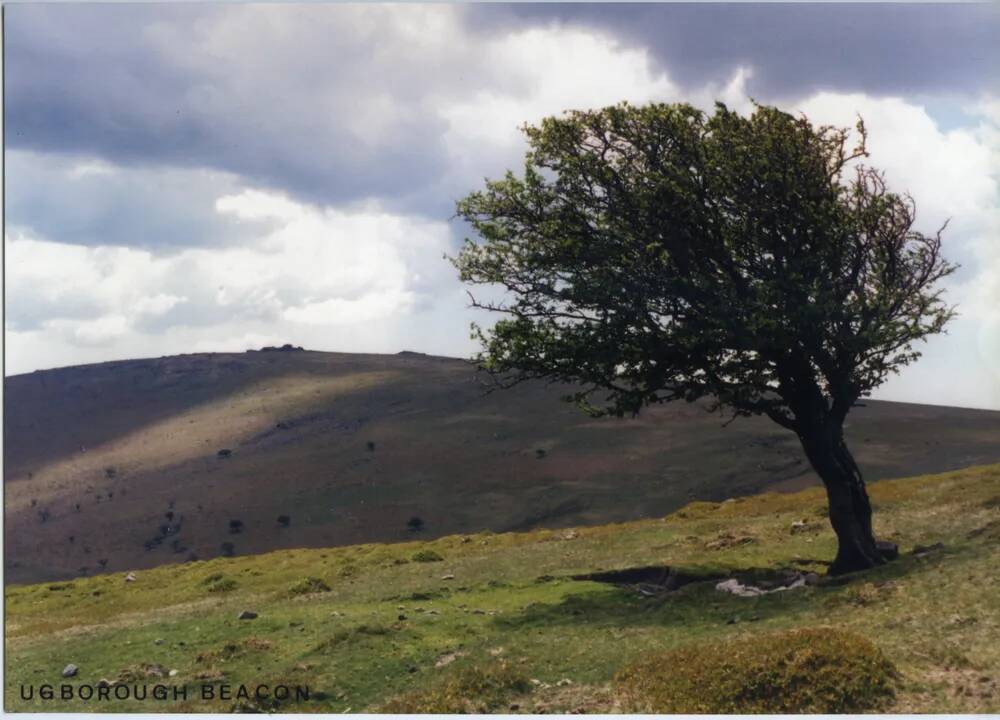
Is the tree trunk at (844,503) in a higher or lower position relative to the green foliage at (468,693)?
higher

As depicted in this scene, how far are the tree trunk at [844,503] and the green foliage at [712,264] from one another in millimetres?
1130

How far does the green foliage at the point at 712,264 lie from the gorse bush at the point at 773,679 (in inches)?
506

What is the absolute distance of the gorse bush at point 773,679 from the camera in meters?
18.9

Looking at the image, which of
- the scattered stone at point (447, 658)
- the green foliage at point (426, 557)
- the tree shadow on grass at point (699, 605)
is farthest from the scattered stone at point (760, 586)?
the green foliage at point (426, 557)

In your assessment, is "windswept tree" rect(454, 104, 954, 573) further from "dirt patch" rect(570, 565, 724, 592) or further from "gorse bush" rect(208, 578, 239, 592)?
"gorse bush" rect(208, 578, 239, 592)

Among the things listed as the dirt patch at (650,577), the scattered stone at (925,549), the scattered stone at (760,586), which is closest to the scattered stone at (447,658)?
the scattered stone at (760,586)

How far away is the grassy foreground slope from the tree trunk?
1673mm

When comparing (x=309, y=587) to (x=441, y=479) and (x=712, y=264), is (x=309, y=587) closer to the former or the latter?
(x=712, y=264)

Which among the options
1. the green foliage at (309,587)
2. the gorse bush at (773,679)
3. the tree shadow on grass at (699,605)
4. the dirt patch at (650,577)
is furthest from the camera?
the green foliage at (309,587)

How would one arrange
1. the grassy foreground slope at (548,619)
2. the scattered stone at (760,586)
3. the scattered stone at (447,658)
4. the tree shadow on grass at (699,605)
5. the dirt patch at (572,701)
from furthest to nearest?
the scattered stone at (760,586)
the tree shadow on grass at (699,605)
the scattered stone at (447,658)
the grassy foreground slope at (548,619)
the dirt patch at (572,701)

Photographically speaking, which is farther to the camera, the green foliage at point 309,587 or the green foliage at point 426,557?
the green foliage at point 426,557

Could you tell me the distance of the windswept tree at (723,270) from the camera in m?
32.2

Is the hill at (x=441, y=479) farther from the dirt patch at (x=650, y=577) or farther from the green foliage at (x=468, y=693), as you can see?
the green foliage at (x=468, y=693)

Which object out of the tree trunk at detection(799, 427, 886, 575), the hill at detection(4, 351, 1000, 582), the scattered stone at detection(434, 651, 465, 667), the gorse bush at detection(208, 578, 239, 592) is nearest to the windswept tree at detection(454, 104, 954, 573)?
the tree trunk at detection(799, 427, 886, 575)
